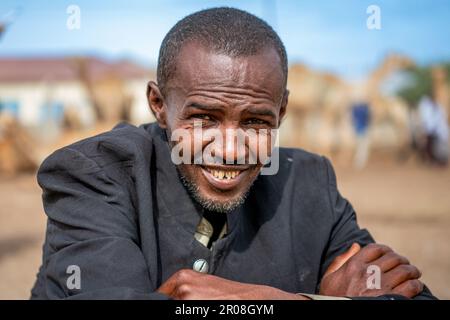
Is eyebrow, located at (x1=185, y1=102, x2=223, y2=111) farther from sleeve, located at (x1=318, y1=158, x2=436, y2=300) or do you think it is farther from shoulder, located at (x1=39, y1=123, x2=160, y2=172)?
sleeve, located at (x1=318, y1=158, x2=436, y2=300)

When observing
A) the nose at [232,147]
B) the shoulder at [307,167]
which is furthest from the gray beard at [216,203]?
the shoulder at [307,167]

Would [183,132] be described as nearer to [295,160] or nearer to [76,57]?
[295,160]

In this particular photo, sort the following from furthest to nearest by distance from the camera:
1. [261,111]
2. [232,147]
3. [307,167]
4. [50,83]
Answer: [50,83] → [307,167] → [261,111] → [232,147]

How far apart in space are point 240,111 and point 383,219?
742 centimetres

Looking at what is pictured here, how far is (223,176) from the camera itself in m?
2.44

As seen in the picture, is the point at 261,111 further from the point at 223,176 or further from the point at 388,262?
the point at 388,262

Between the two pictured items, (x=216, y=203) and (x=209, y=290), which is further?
(x=216, y=203)

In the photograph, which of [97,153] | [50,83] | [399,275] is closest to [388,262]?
[399,275]

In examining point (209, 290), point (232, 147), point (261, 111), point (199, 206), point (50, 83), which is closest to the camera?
point (209, 290)

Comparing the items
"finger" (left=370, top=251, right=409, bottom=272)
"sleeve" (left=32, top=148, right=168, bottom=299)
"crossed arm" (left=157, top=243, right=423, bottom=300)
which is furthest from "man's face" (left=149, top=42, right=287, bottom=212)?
"finger" (left=370, top=251, right=409, bottom=272)

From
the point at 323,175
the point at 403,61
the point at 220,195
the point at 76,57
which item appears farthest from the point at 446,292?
the point at 403,61

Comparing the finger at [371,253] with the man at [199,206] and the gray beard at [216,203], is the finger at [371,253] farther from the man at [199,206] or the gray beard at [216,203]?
the gray beard at [216,203]

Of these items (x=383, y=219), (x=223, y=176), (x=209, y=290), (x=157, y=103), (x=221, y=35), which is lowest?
(x=383, y=219)

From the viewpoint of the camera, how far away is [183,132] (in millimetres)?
2488
